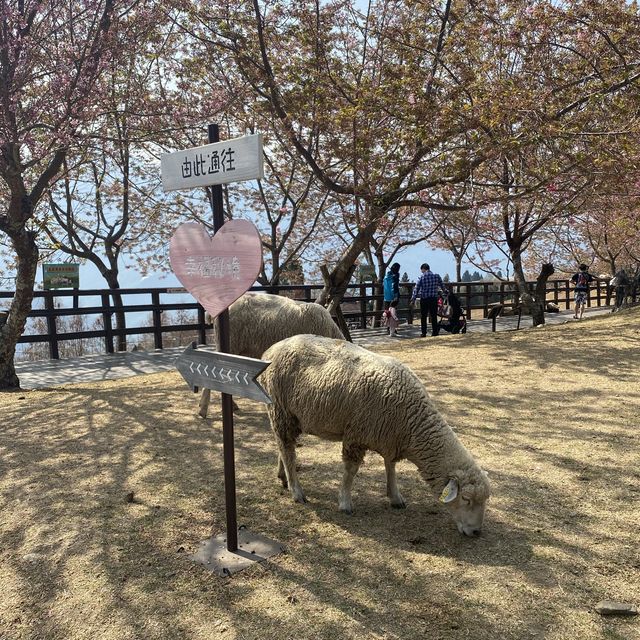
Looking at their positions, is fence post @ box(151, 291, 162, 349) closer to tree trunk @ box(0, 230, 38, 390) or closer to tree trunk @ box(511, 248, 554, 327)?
tree trunk @ box(0, 230, 38, 390)

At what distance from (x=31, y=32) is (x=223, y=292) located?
23.9ft

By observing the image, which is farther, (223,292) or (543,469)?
(543,469)

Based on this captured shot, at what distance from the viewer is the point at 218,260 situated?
9.45ft

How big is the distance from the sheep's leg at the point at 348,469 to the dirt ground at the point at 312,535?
108 millimetres

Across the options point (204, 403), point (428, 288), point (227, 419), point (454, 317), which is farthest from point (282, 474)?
point (454, 317)

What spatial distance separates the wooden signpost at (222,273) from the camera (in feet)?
8.98

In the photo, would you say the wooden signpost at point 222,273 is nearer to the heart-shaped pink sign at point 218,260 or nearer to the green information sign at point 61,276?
the heart-shaped pink sign at point 218,260

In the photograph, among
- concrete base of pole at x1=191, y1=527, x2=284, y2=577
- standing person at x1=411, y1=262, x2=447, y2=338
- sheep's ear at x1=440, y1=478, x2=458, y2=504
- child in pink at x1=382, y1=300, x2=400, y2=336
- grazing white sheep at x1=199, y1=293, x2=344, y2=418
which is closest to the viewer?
concrete base of pole at x1=191, y1=527, x2=284, y2=577

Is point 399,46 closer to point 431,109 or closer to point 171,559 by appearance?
point 431,109

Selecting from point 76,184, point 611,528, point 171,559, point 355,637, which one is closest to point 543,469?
point 611,528

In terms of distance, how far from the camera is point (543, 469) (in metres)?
4.20

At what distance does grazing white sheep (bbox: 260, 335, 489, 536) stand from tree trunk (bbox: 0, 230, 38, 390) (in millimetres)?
5587

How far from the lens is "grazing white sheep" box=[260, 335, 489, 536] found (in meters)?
3.20

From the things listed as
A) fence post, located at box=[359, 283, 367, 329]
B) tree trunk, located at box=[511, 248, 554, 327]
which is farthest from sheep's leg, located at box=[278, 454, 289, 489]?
tree trunk, located at box=[511, 248, 554, 327]
